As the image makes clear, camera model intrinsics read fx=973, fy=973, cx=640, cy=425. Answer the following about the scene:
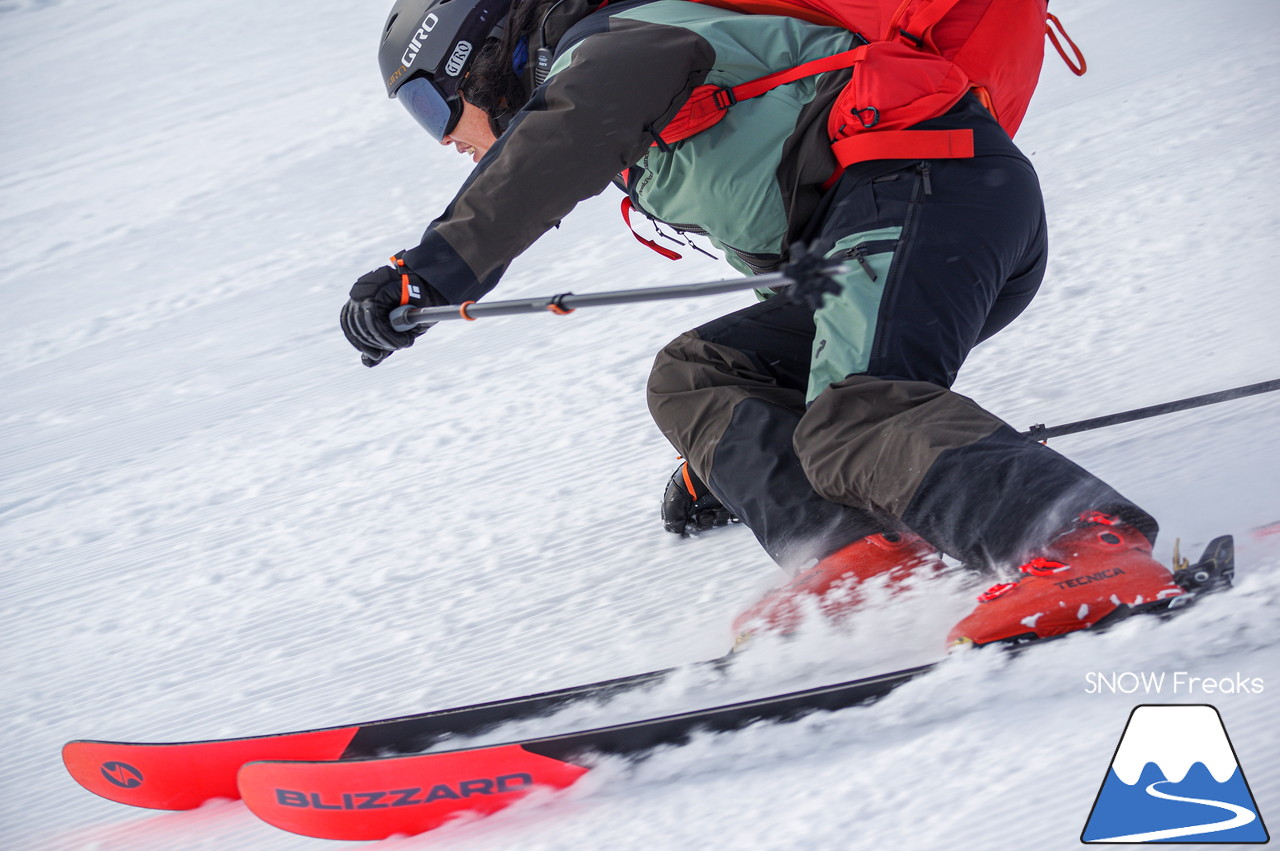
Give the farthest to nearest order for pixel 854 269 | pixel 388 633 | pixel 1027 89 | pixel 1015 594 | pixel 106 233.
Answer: pixel 106 233 < pixel 388 633 < pixel 1027 89 < pixel 854 269 < pixel 1015 594

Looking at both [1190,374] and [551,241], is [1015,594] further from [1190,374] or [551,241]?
[551,241]

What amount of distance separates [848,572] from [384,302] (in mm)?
917

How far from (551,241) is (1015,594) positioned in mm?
3101

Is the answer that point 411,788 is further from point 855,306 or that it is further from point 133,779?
point 855,306

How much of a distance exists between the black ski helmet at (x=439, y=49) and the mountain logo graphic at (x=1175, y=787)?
164 centimetres

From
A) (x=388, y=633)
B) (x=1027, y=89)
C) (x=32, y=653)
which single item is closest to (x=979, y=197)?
(x=1027, y=89)

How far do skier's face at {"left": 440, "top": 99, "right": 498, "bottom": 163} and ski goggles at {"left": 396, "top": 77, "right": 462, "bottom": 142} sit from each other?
2 centimetres

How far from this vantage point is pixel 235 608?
2.42m

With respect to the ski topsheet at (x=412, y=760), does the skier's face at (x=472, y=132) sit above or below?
above

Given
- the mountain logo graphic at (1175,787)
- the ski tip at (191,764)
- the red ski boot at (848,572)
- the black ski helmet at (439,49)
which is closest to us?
the mountain logo graphic at (1175,787)

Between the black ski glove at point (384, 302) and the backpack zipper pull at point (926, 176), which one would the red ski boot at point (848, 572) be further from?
the black ski glove at point (384, 302)

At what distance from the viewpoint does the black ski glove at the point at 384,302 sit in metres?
1.61

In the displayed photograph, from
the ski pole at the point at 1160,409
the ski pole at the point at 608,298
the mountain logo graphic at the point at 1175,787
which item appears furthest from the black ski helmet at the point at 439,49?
the mountain logo graphic at the point at 1175,787

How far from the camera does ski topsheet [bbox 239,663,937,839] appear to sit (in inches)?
60.4
